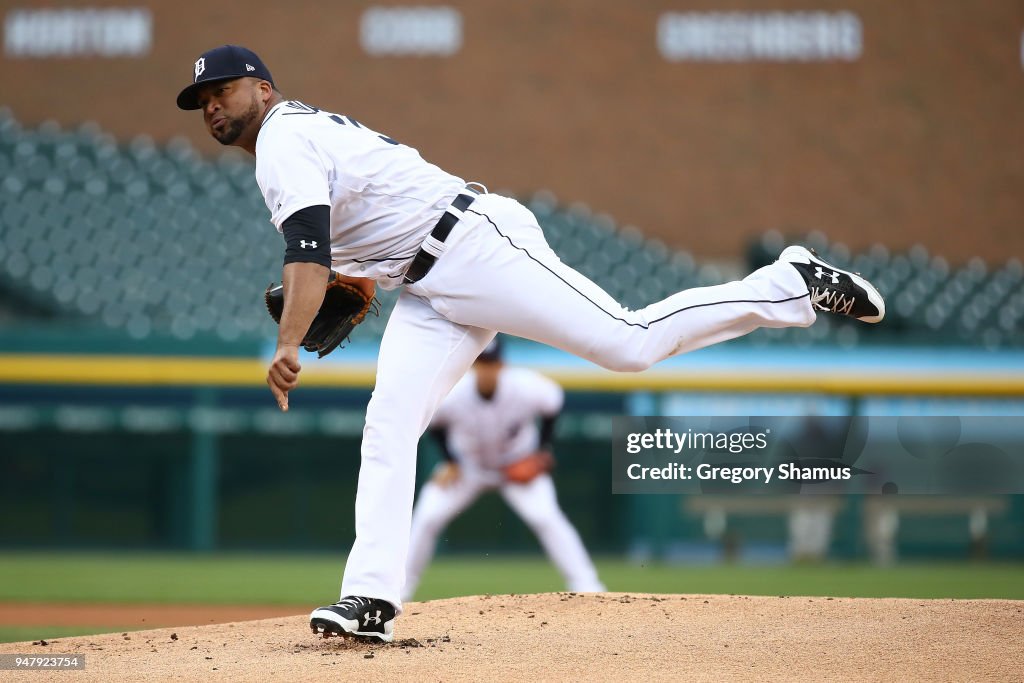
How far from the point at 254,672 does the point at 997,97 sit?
50.0 ft

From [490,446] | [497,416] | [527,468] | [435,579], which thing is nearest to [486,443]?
[490,446]

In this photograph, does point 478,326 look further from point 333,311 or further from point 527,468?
point 527,468

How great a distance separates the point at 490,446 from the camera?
7.99 m

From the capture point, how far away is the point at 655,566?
11.1 meters

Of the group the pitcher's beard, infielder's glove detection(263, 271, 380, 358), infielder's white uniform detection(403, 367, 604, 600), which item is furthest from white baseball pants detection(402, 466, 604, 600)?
the pitcher's beard

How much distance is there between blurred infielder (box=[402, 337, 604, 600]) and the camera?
7.66 meters

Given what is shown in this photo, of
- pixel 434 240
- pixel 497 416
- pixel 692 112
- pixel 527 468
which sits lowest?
pixel 527 468

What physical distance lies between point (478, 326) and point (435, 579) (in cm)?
604

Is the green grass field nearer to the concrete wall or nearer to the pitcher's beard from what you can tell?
the pitcher's beard

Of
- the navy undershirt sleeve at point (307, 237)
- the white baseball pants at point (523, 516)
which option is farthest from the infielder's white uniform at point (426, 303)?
the white baseball pants at point (523, 516)

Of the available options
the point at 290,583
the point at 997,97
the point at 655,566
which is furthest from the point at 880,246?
the point at 290,583

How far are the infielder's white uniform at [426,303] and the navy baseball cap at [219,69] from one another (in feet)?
0.47

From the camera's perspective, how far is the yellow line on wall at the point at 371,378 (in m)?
11.2

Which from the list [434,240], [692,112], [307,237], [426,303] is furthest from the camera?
[692,112]
